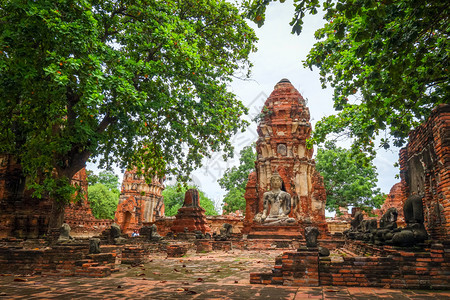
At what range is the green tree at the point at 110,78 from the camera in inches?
271

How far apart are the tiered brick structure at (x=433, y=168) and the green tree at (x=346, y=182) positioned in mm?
15002

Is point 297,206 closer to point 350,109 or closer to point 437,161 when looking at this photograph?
point 350,109

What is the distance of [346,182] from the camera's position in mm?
27297

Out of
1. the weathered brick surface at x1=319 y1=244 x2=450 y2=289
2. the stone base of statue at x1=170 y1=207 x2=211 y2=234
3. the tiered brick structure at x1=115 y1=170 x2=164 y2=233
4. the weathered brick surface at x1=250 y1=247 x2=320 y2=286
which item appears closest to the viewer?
the weathered brick surface at x1=319 y1=244 x2=450 y2=289

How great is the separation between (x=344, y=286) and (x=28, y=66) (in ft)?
23.9

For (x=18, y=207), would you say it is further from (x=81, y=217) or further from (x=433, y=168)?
(x=433, y=168)

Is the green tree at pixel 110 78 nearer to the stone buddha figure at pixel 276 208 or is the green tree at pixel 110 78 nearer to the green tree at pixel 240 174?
the stone buddha figure at pixel 276 208

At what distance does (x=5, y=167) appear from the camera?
1445 cm

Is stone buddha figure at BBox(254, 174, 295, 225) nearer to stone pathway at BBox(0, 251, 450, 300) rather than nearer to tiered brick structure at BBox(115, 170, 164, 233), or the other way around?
stone pathway at BBox(0, 251, 450, 300)

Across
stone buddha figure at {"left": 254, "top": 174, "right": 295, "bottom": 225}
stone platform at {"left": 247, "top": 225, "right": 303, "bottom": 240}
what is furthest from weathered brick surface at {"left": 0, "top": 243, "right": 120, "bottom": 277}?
stone buddha figure at {"left": 254, "top": 174, "right": 295, "bottom": 225}

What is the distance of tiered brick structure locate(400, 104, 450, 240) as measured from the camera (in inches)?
296

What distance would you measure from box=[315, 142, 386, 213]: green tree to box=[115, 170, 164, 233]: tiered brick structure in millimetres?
16833

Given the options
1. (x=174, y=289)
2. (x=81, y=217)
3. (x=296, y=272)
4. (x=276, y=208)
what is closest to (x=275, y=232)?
(x=276, y=208)

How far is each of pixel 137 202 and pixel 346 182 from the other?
65.7ft
